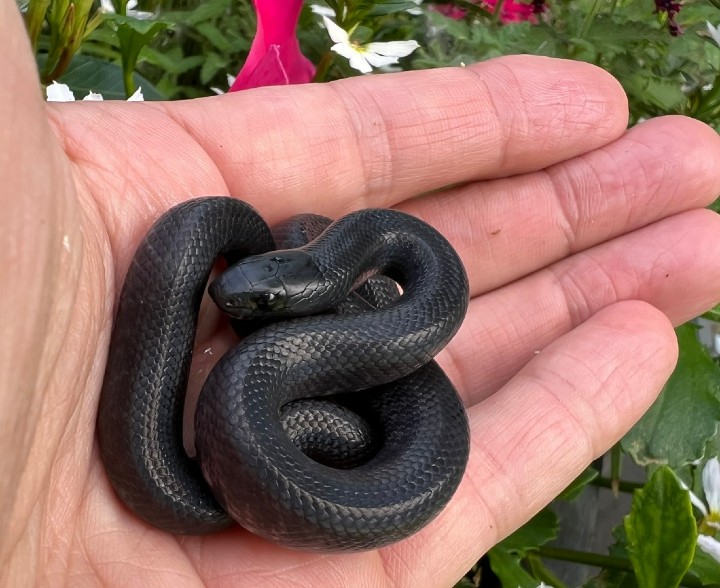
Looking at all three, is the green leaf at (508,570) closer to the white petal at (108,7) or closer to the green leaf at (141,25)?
the green leaf at (141,25)

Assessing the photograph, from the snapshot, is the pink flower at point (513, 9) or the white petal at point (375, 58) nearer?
the white petal at point (375, 58)

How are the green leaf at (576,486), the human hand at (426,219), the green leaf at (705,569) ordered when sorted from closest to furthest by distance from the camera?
the human hand at (426,219) → the green leaf at (705,569) → the green leaf at (576,486)

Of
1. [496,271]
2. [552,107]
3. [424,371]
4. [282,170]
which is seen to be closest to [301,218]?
[282,170]

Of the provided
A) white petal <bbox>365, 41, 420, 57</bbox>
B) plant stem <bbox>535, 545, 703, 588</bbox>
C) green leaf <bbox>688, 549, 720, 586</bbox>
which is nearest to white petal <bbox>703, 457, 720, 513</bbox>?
green leaf <bbox>688, 549, 720, 586</bbox>

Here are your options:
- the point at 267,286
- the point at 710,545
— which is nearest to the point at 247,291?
the point at 267,286

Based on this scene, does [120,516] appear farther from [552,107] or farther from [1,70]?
[552,107]

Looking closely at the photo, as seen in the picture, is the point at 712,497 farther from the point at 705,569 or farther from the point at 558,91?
the point at 558,91

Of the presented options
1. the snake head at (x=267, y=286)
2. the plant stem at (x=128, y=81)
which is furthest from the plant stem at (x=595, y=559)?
the plant stem at (x=128, y=81)
